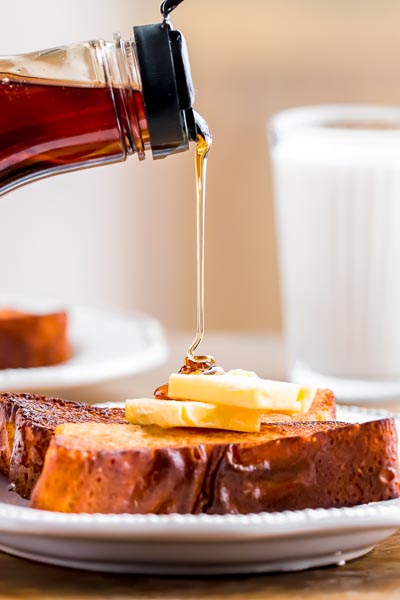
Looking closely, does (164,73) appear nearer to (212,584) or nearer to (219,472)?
(219,472)

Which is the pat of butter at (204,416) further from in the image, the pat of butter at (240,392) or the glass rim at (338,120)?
the glass rim at (338,120)

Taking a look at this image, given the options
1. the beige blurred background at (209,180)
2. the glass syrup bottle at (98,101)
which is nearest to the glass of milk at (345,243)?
the glass syrup bottle at (98,101)

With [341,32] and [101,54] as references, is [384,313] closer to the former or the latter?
[101,54]

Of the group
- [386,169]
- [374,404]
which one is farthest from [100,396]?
[386,169]

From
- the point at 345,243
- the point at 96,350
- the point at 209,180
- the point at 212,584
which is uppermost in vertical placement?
the point at 212,584

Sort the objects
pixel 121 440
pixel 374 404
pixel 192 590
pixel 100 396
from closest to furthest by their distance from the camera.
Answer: pixel 192 590 → pixel 121 440 → pixel 374 404 → pixel 100 396

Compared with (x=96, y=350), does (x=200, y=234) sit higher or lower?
higher

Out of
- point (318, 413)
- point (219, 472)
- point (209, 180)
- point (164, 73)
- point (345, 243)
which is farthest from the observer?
point (209, 180)

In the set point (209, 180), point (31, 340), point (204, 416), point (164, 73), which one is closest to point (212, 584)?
point (204, 416)
